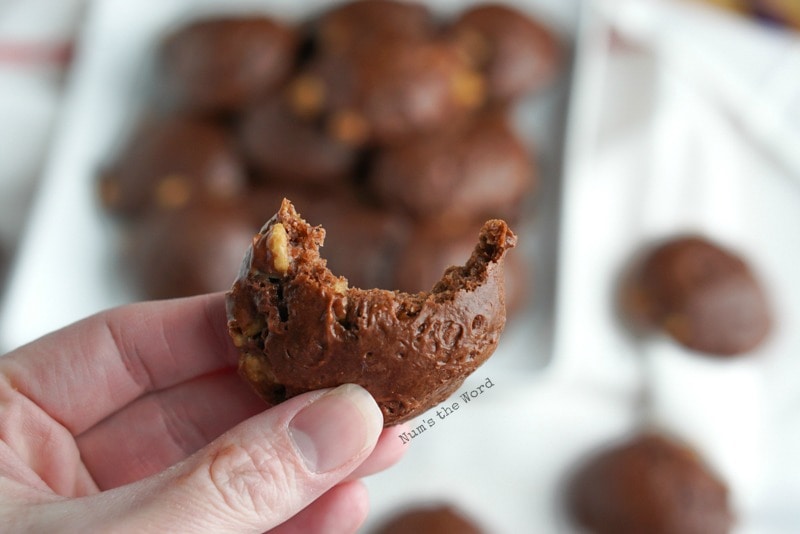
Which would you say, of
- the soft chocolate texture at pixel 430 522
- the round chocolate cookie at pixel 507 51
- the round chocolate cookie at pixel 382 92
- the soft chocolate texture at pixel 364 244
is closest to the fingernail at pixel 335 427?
the soft chocolate texture at pixel 430 522

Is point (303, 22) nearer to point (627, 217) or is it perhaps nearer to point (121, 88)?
point (121, 88)

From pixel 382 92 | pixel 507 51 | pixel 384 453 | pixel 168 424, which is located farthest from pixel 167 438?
pixel 507 51

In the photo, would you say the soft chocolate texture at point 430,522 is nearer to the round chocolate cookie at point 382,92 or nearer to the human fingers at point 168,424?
the human fingers at point 168,424

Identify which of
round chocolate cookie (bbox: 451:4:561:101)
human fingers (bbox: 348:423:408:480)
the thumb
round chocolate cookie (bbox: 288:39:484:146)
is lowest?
human fingers (bbox: 348:423:408:480)

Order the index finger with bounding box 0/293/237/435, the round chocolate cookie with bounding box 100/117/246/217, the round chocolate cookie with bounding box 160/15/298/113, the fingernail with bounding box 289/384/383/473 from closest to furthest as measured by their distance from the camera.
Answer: the fingernail with bounding box 289/384/383/473, the index finger with bounding box 0/293/237/435, the round chocolate cookie with bounding box 100/117/246/217, the round chocolate cookie with bounding box 160/15/298/113

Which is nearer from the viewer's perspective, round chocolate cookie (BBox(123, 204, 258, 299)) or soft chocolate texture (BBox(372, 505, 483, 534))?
soft chocolate texture (BBox(372, 505, 483, 534))

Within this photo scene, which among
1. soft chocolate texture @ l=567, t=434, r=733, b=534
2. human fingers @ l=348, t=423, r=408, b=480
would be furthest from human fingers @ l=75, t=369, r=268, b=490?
soft chocolate texture @ l=567, t=434, r=733, b=534

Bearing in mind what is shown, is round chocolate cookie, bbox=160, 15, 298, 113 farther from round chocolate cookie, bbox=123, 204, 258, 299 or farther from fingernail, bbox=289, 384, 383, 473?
fingernail, bbox=289, 384, 383, 473
